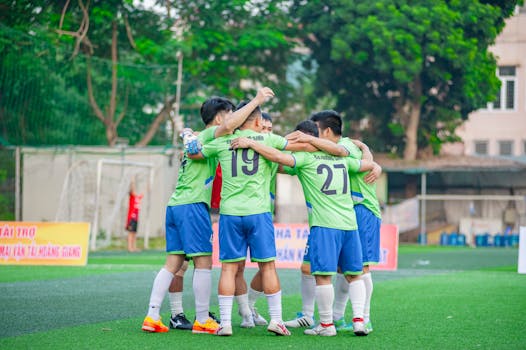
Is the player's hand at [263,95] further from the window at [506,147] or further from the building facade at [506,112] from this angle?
the window at [506,147]

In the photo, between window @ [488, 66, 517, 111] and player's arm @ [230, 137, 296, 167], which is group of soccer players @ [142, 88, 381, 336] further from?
window @ [488, 66, 517, 111]

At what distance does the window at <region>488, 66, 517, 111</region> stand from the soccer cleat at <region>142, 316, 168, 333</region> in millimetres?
40228

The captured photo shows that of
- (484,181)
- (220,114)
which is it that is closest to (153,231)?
(484,181)

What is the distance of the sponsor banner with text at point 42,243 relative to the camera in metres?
18.2

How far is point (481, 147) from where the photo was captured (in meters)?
48.2

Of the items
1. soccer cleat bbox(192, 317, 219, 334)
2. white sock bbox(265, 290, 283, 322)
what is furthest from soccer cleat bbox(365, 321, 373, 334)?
soccer cleat bbox(192, 317, 219, 334)

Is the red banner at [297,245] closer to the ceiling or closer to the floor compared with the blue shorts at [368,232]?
closer to the floor

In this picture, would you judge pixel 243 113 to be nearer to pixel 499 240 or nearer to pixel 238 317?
pixel 238 317

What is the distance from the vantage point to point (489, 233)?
38.3m

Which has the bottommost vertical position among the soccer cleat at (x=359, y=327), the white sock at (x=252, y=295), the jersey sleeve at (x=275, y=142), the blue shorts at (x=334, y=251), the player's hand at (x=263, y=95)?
the soccer cleat at (x=359, y=327)

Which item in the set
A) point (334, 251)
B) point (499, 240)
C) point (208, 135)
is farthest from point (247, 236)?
point (499, 240)

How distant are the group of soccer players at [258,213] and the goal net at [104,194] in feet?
64.4

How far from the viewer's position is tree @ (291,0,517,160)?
120 feet

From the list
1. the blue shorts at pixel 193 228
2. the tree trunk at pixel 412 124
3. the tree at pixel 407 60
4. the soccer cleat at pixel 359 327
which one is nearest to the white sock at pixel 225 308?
the blue shorts at pixel 193 228
